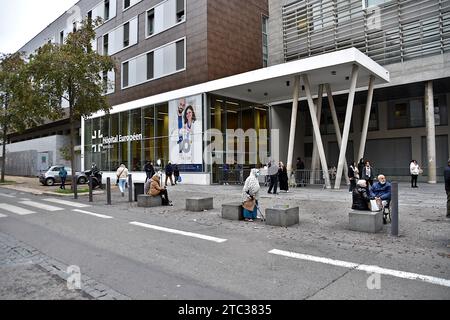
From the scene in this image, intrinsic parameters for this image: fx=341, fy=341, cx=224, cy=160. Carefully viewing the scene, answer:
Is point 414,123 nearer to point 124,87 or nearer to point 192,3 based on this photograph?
point 192,3

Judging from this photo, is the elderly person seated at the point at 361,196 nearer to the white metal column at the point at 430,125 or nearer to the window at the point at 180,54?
the white metal column at the point at 430,125

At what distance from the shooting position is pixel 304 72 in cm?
1819

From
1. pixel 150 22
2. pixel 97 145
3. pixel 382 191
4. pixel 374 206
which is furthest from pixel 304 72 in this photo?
pixel 97 145

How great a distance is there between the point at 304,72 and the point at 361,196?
37.8ft

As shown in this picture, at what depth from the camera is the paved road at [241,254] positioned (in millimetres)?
4379

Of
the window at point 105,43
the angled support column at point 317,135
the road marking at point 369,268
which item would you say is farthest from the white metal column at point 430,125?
the window at point 105,43

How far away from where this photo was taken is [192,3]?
2438 centimetres

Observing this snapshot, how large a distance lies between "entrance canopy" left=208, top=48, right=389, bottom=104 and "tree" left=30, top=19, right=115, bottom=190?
7.05m

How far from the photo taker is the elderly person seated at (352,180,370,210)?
8.08 meters

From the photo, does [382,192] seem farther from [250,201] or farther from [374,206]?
[250,201]

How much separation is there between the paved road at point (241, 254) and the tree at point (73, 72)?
30.1 ft

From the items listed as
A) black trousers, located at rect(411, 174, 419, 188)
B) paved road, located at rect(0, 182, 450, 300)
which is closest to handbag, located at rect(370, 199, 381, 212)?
paved road, located at rect(0, 182, 450, 300)

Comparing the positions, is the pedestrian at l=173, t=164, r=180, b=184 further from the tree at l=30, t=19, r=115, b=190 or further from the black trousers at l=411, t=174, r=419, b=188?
the black trousers at l=411, t=174, r=419, b=188
